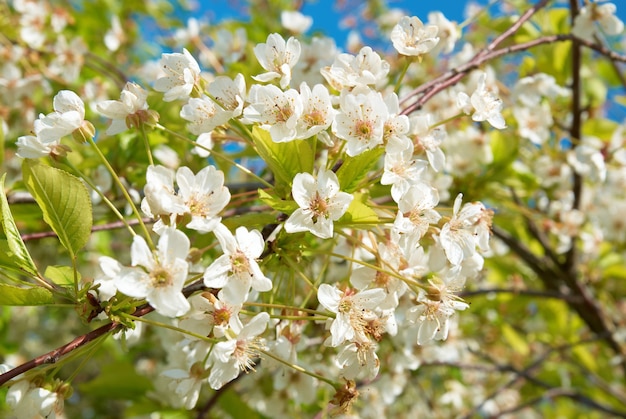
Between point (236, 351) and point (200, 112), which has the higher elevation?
point (200, 112)

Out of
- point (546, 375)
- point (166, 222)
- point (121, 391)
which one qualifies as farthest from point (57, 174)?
point (546, 375)

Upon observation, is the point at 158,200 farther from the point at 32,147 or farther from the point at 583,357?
the point at 583,357

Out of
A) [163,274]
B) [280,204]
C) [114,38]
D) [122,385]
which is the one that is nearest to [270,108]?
[280,204]

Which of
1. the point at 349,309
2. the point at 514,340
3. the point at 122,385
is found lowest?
the point at 514,340

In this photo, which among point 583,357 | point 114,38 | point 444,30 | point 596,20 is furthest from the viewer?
point 583,357

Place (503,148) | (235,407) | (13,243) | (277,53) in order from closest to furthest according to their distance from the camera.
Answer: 1. (13,243)
2. (277,53)
3. (235,407)
4. (503,148)

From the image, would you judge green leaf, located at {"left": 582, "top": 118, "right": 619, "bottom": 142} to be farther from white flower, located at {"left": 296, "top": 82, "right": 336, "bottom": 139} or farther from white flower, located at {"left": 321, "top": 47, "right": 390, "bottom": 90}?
white flower, located at {"left": 296, "top": 82, "right": 336, "bottom": 139}
